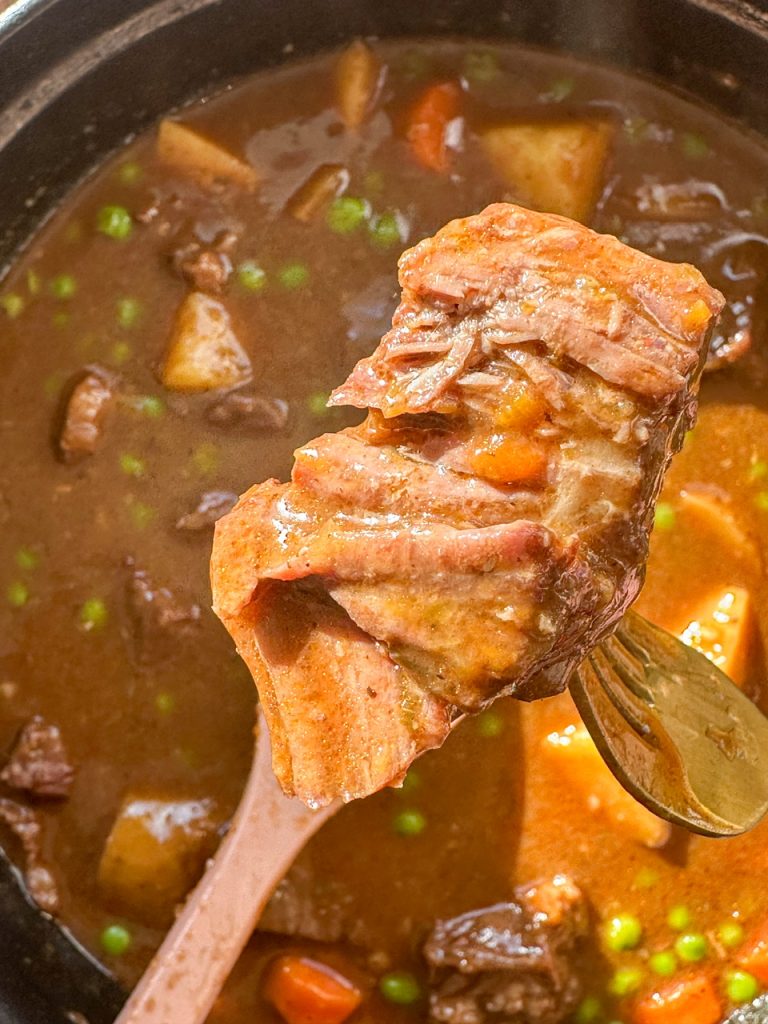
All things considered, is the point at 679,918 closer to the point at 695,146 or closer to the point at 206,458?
the point at 206,458

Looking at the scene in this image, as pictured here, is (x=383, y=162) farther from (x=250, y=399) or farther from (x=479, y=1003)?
(x=479, y=1003)

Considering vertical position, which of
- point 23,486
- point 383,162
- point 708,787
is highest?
point 383,162

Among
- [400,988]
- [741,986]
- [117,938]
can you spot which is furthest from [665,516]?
[117,938]

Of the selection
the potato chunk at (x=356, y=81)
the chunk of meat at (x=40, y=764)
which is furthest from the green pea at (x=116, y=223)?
the chunk of meat at (x=40, y=764)

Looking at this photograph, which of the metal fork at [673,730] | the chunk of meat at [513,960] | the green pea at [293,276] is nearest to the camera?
the metal fork at [673,730]

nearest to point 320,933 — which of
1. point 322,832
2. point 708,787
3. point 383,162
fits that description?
point 322,832

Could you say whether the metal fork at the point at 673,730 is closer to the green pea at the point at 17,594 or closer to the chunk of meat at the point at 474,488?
the chunk of meat at the point at 474,488

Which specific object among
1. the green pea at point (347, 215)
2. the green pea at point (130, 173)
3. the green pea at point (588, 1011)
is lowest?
the green pea at point (588, 1011)
